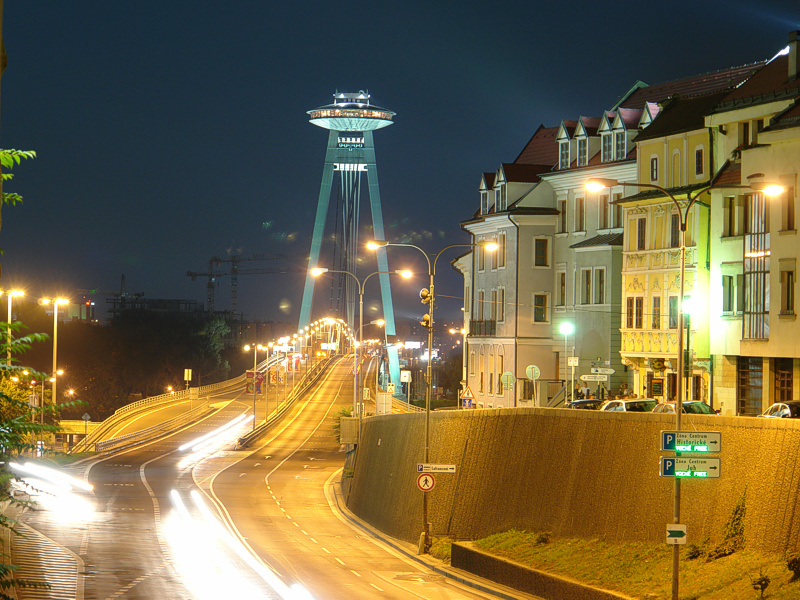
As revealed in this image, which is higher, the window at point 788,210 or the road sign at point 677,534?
the window at point 788,210

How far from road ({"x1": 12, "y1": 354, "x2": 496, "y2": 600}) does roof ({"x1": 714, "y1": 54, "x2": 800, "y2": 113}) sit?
74.3ft

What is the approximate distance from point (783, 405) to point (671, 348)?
15.7 m

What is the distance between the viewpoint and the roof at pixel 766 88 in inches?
1684

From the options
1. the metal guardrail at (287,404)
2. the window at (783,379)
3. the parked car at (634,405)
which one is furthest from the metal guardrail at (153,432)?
A: the window at (783,379)

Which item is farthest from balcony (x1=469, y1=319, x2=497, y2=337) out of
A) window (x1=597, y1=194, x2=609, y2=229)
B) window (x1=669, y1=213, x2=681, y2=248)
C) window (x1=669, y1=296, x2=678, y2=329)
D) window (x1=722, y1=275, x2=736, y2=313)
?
window (x1=722, y1=275, x2=736, y2=313)

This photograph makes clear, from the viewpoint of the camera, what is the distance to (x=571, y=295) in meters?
62.0

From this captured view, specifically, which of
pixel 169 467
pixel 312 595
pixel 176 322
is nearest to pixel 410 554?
pixel 312 595

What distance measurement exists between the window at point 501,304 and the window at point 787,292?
2867 cm

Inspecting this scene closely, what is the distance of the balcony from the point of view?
2641 inches

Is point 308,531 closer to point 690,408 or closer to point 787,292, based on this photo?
point 690,408

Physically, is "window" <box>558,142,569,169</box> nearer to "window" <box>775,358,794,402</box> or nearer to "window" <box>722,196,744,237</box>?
"window" <box>722,196,744,237</box>

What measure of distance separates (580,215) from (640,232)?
426 inches

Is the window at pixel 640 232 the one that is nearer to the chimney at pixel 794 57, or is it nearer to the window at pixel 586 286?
the window at pixel 586 286

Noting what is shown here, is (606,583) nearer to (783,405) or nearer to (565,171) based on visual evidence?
(783,405)
